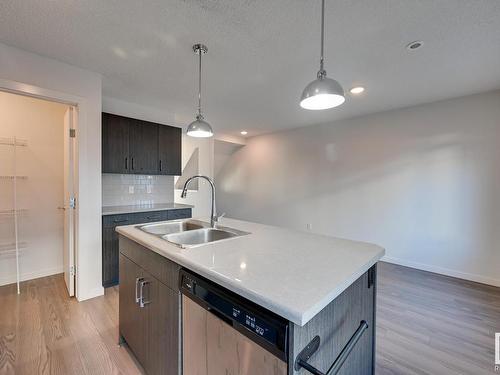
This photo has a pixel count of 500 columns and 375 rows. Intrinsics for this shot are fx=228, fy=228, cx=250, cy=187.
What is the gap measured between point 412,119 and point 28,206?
5.42 m

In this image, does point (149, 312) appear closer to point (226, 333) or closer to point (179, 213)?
point (226, 333)

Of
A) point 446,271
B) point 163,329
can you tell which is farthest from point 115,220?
point 446,271

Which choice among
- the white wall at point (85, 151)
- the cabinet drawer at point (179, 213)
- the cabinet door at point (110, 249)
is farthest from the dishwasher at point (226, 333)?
the cabinet drawer at point (179, 213)

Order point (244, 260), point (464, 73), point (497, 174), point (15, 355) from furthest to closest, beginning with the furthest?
point (497, 174), point (464, 73), point (15, 355), point (244, 260)

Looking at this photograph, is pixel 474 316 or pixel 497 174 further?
pixel 497 174

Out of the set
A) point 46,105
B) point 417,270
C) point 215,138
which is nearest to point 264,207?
point 215,138

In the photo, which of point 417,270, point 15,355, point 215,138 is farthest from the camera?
point 215,138

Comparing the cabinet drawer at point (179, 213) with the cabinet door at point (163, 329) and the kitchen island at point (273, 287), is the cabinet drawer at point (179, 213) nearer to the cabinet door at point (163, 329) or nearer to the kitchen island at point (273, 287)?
the kitchen island at point (273, 287)

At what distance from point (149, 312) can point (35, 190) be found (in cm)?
271

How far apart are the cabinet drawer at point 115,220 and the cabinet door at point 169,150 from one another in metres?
0.93

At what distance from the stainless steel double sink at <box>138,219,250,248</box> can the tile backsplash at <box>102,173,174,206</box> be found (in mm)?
1859

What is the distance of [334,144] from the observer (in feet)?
14.3

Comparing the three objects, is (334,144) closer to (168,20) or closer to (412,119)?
(412,119)

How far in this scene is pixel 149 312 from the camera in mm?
1393
